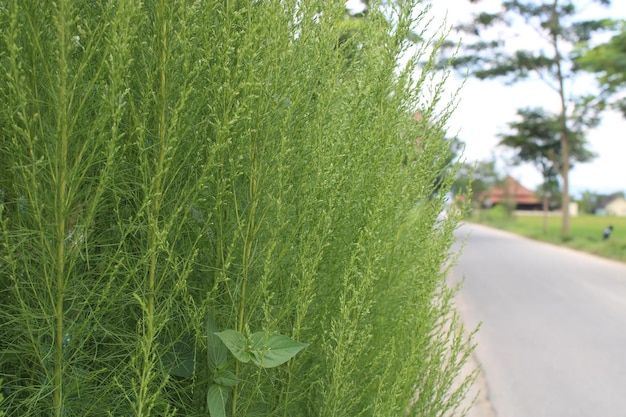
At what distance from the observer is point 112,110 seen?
1295 millimetres

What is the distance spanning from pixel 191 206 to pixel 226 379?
1.53 feet

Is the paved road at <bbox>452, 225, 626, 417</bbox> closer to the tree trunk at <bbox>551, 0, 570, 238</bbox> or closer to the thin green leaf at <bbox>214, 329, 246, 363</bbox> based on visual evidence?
the thin green leaf at <bbox>214, 329, 246, 363</bbox>

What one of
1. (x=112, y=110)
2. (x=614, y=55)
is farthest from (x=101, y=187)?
(x=614, y=55)

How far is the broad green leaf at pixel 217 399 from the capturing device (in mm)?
1424

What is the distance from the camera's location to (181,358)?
5.14 feet

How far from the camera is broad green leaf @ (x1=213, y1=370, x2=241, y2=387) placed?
4.92 feet

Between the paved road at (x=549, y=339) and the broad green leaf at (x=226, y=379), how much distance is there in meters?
1.83

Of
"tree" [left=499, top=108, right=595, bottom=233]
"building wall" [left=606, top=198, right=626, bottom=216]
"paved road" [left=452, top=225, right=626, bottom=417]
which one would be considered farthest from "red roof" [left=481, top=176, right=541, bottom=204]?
"building wall" [left=606, top=198, right=626, bottom=216]

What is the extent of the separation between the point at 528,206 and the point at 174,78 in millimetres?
117924

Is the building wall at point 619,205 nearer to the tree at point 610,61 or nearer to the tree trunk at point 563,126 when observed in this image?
the tree trunk at point 563,126

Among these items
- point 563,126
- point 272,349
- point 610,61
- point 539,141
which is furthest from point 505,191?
point 272,349

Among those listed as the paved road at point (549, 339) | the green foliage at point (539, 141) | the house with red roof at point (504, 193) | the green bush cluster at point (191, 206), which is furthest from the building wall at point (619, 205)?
the green bush cluster at point (191, 206)

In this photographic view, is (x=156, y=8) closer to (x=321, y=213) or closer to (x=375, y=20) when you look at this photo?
(x=321, y=213)

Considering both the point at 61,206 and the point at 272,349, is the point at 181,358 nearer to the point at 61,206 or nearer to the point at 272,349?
the point at 272,349
